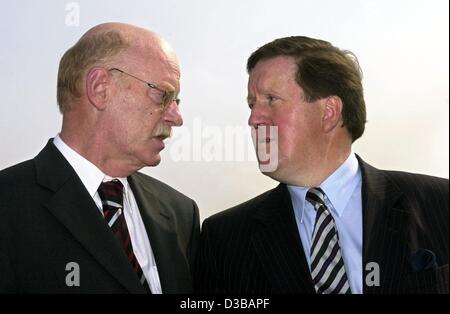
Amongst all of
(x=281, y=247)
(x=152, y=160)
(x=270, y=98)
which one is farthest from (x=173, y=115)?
(x=281, y=247)

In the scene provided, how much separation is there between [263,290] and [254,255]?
0.20 metres

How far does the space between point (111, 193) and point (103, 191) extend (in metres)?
0.05

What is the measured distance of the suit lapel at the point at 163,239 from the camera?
3234mm

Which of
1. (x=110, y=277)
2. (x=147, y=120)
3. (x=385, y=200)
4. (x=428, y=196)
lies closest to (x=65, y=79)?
(x=147, y=120)

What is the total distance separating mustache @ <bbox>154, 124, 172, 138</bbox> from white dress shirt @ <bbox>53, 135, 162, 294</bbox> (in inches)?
14.4

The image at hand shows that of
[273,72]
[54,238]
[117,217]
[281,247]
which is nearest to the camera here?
[54,238]

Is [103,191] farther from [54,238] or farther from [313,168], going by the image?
[313,168]

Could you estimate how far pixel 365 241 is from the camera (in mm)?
3154

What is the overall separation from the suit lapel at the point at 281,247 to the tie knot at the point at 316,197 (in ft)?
0.42

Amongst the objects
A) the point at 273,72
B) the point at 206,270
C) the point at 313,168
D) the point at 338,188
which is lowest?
the point at 206,270

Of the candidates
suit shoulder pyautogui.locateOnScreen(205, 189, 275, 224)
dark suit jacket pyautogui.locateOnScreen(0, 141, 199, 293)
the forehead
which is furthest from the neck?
dark suit jacket pyautogui.locateOnScreen(0, 141, 199, 293)

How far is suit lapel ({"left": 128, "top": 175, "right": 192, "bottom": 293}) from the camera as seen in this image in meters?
3.23

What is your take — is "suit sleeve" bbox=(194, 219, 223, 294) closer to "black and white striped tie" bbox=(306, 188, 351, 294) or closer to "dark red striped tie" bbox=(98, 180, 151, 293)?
"dark red striped tie" bbox=(98, 180, 151, 293)

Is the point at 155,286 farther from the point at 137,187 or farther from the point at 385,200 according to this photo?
the point at 385,200
